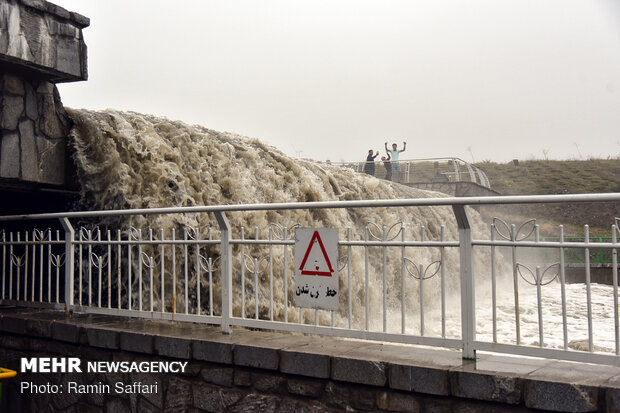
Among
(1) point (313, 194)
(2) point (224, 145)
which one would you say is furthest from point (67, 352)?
(1) point (313, 194)

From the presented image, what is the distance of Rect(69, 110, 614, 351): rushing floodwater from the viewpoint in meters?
7.55

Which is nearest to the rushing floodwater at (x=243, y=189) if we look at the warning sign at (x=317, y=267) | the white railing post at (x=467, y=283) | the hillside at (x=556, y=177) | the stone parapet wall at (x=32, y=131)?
the stone parapet wall at (x=32, y=131)

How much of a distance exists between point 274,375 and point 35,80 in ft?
16.0

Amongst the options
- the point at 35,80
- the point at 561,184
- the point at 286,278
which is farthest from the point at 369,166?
the point at 561,184

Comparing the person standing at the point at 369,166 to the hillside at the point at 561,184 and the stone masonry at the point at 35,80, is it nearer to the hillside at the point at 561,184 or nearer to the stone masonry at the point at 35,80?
the hillside at the point at 561,184

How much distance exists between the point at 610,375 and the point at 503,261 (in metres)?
16.3

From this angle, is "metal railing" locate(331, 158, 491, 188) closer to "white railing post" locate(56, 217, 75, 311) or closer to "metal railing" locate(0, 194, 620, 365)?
"metal railing" locate(0, 194, 620, 365)

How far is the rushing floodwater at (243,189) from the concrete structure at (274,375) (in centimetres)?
206

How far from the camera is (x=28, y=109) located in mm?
6727

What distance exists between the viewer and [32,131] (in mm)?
6797

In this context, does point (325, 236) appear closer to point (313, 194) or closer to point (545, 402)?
point (545, 402)

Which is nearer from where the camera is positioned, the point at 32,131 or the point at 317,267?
the point at 317,267

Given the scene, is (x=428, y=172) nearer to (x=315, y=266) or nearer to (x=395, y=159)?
(x=395, y=159)

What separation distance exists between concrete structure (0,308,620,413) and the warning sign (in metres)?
0.32
